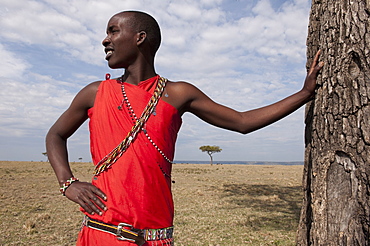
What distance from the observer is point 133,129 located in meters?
2.08

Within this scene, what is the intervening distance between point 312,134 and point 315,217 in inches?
22.6

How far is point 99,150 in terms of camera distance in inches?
84.4

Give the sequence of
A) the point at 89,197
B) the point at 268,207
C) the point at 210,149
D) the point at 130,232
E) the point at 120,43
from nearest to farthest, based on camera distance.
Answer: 1. the point at 130,232
2. the point at 89,197
3. the point at 120,43
4. the point at 268,207
5. the point at 210,149

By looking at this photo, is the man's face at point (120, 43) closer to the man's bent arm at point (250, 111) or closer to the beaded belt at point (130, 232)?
the man's bent arm at point (250, 111)

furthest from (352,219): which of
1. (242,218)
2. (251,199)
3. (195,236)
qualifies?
(251,199)

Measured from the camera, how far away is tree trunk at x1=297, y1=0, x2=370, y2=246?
198 cm

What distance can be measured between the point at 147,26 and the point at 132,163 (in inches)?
39.1

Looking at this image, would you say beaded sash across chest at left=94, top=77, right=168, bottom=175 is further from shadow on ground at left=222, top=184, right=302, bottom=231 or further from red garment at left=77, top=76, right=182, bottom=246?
shadow on ground at left=222, top=184, right=302, bottom=231

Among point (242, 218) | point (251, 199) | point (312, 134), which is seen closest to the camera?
point (312, 134)

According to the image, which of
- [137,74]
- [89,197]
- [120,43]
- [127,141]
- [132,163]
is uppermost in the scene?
[120,43]

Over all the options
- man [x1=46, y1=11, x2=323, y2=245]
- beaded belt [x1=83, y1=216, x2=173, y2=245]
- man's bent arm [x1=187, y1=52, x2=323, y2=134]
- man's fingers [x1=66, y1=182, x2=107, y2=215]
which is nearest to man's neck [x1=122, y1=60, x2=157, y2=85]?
man [x1=46, y1=11, x2=323, y2=245]

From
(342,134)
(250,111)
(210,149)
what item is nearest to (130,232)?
(250,111)

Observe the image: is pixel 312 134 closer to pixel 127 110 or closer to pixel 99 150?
pixel 127 110

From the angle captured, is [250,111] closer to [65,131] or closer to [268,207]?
[65,131]
